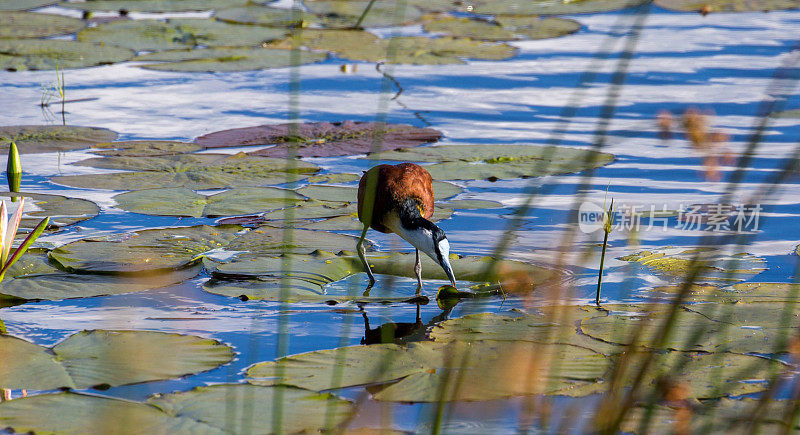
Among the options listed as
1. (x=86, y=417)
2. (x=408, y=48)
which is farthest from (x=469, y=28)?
(x=86, y=417)

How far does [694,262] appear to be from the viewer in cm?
177

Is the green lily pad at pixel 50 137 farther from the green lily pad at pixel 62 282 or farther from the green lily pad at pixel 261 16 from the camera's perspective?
the green lily pad at pixel 261 16

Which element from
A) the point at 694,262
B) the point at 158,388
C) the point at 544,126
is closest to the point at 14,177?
the point at 158,388

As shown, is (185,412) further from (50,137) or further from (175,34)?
(175,34)

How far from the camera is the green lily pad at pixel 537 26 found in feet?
31.3

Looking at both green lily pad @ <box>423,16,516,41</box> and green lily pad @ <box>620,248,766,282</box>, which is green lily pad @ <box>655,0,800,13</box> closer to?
green lily pad @ <box>423,16,516,41</box>

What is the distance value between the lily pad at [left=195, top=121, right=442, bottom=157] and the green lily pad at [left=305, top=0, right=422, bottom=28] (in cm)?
345

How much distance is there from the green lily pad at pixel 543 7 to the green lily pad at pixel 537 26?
0.19 m

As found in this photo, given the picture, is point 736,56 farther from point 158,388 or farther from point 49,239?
point 158,388

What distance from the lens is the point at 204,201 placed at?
486cm

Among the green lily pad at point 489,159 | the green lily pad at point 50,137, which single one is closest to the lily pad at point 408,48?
the green lily pad at point 489,159

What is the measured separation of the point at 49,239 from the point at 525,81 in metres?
4.52

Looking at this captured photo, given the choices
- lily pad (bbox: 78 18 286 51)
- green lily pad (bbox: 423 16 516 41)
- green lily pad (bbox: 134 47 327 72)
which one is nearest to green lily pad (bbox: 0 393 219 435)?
green lily pad (bbox: 134 47 327 72)

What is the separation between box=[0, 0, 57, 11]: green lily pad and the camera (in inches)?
394
